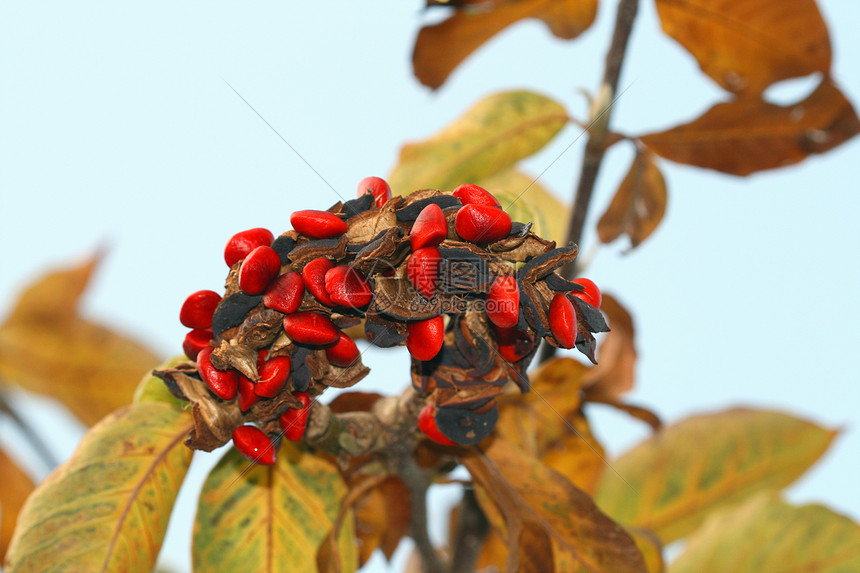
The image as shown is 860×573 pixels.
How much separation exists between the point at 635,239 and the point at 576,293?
462mm

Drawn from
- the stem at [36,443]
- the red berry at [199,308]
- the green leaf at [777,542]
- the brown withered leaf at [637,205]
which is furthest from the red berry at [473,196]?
the stem at [36,443]

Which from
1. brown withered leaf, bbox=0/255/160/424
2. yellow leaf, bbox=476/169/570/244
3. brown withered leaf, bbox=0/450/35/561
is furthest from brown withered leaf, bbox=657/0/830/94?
brown withered leaf, bbox=0/450/35/561

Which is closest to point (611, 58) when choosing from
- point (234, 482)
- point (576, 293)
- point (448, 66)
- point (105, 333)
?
point (448, 66)

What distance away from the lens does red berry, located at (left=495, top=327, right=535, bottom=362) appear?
68cm

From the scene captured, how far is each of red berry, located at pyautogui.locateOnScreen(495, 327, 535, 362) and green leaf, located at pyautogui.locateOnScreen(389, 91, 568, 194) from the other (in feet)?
1.06

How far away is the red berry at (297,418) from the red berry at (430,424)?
11 centimetres

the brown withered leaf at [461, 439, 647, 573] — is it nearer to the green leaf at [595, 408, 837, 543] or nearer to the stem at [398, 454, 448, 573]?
the stem at [398, 454, 448, 573]

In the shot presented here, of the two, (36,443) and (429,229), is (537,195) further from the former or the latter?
(36,443)

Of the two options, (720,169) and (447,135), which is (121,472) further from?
(720,169)

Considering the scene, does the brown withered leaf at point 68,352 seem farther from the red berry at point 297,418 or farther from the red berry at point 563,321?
the red berry at point 563,321

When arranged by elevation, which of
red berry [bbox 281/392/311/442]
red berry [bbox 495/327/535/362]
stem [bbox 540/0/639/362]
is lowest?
stem [bbox 540/0/639/362]

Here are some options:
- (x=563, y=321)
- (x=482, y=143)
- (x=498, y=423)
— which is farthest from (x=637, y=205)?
(x=563, y=321)

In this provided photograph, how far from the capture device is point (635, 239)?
1.06 metres

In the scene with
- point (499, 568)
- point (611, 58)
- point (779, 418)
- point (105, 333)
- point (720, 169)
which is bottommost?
point (779, 418)
